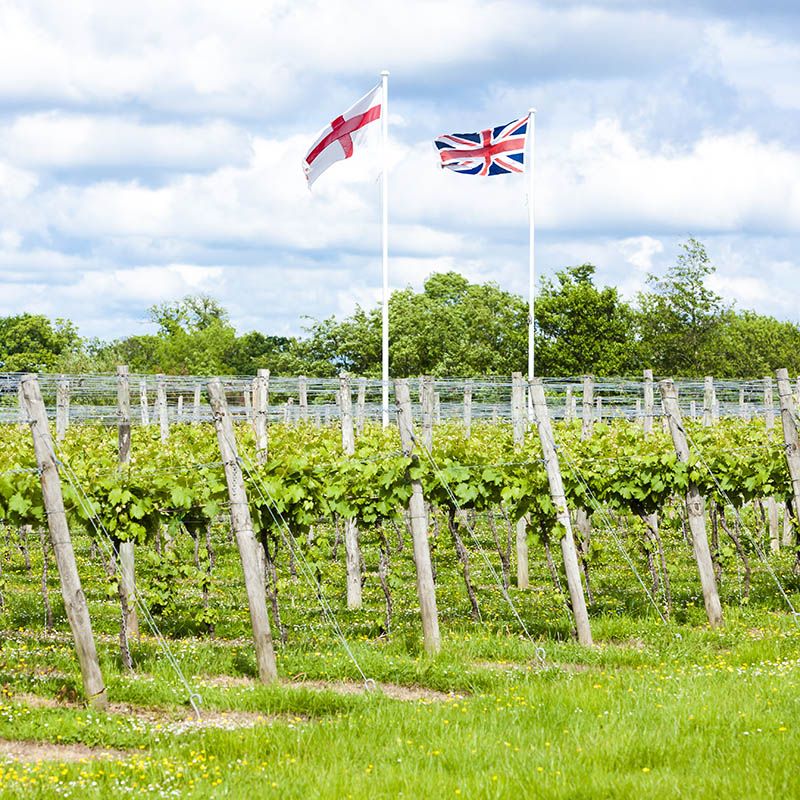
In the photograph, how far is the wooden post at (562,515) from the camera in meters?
9.78

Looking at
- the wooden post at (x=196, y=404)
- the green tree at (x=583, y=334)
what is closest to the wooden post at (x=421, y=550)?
the wooden post at (x=196, y=404)

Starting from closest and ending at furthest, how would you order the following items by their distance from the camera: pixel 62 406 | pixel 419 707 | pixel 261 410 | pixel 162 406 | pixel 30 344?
pixel 419 707, pixel 261 410, pixel 162 406, pixel 62 406, pixel 30 344

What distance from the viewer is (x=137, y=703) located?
7.73 meters

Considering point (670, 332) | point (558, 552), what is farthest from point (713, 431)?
point (670, 332)

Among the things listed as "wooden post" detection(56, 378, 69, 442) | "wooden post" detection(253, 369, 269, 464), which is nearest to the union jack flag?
"wooden post" detection(56, 378, 69, 442)

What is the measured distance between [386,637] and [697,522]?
377 cm

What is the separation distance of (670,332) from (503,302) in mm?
16299

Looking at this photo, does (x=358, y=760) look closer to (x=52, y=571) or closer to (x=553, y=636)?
(x=553, y=636)

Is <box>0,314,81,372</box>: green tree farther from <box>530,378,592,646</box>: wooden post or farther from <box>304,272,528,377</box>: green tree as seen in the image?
<box>530,378,592,646</box>: wooden post

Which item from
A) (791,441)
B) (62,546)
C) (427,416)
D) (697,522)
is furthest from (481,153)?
(62,546)

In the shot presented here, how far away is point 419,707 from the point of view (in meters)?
7.24

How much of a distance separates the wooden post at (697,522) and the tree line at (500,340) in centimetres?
4088

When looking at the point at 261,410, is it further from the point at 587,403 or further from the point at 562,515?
the point at 587,403

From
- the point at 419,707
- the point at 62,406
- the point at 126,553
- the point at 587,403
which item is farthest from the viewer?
the point at 62,406
